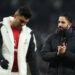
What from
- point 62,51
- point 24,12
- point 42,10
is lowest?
point 62,51

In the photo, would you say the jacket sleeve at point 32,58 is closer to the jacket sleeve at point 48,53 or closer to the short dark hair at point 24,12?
the jacket sleeve at point 48,53

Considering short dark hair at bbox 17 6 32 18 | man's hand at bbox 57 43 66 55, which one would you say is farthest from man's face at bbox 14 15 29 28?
man's hand at bbox 57 43 66 55

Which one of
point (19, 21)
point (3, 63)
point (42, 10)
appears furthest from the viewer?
point (42, 10)

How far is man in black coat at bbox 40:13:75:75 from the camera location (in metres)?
6.05

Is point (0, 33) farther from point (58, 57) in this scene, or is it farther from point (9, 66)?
point (58, 57)

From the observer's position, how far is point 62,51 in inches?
234

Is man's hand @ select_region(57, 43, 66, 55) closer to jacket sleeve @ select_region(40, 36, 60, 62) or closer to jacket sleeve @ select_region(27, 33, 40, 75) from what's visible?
jacket sleeve @ select_region(40, 36, 60, 62)

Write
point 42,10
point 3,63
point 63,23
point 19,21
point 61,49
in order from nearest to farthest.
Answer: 1. point 3,63
2. point 19,21
3. point 61,49
4. point 63,23
5. point 42,10

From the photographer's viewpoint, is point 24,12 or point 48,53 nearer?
point 24,12

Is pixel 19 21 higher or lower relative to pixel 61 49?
higher

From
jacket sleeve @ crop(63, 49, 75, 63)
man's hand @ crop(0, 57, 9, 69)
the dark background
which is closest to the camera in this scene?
man's hand @ crop(0, 57, 9, 69)

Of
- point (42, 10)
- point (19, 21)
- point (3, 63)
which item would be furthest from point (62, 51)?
point (42, 10)

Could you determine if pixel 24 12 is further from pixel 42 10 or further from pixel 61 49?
pixel 42 10

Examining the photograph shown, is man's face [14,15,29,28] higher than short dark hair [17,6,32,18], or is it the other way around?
short dark hair [17,6,32,18]
